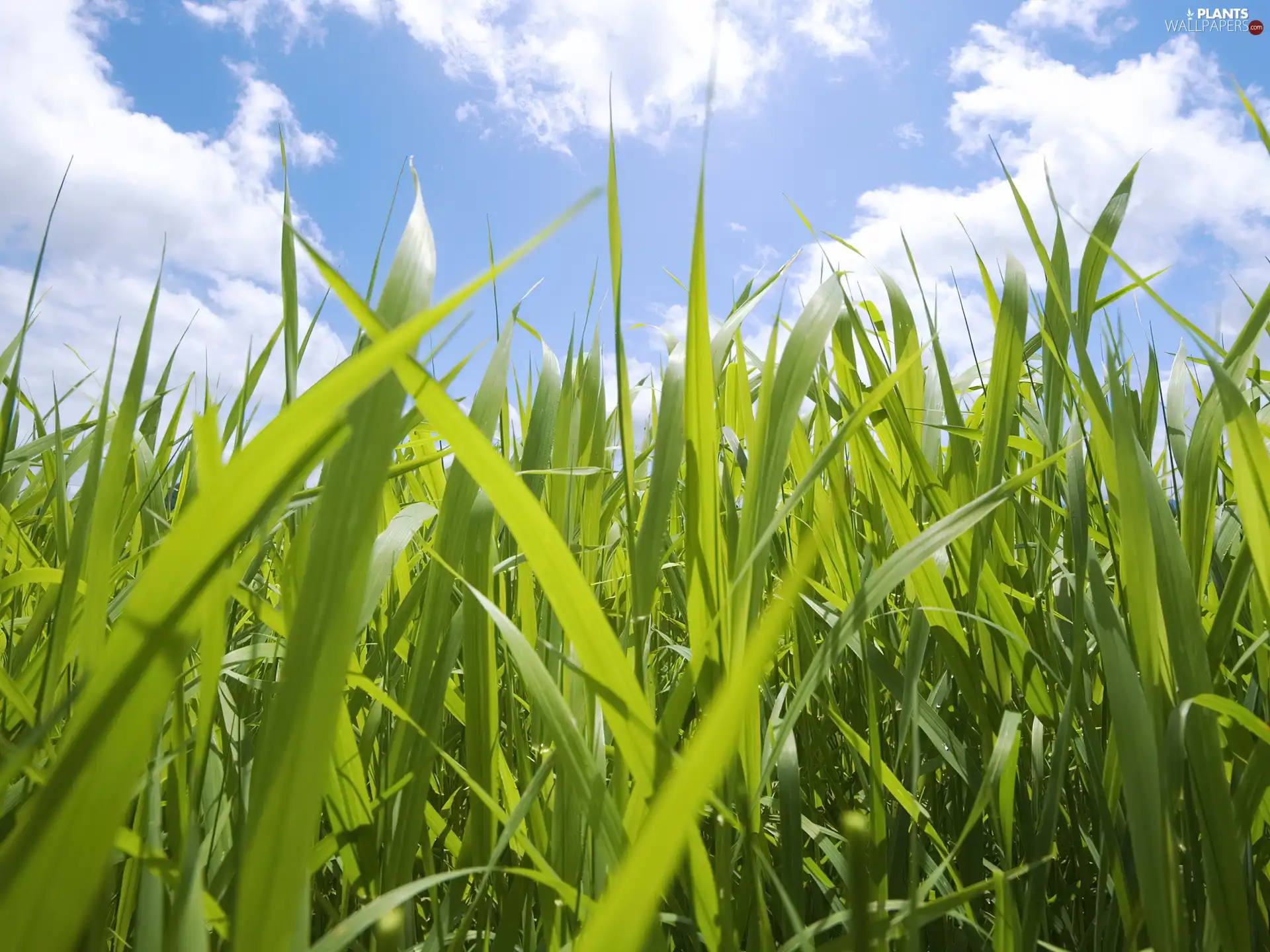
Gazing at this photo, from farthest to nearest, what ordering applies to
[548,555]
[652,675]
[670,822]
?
[652,675] < [548,555] < [670,822]

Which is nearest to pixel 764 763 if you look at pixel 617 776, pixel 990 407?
pixel 617 776

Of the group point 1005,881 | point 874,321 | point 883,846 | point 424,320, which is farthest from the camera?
point 874,321

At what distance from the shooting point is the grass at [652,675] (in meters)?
0.22

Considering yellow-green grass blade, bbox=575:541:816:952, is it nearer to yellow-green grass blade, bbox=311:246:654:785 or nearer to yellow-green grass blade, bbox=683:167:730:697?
yellow-green grass blade, bbox=311:246:654:785

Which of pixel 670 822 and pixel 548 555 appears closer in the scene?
pixel 670 822

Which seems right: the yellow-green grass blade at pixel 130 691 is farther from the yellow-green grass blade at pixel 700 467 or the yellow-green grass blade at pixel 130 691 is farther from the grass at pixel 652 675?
the yellow-green grass blade at pixel 700 467

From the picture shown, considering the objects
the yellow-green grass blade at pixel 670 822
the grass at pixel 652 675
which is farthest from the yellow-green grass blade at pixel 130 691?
the yellow-green grass blade at pixel 670 822

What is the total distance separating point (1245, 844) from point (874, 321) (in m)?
0.75

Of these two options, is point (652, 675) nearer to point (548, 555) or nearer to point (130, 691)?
point (548, 555)

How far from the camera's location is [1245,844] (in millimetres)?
428

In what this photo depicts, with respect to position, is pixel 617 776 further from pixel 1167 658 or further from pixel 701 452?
pixel 1167 658

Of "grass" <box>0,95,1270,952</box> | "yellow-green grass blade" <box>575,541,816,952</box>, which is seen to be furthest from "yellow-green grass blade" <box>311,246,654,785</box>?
"yellow-green grass blade" <box>575,541,816,952</box>

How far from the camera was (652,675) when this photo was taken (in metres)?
0.71

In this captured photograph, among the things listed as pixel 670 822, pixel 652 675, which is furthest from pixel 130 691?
pixel 652 675
